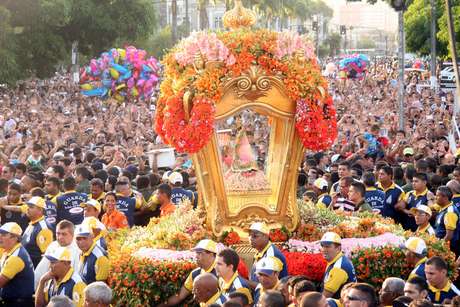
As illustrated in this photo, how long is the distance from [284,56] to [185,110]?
155cm

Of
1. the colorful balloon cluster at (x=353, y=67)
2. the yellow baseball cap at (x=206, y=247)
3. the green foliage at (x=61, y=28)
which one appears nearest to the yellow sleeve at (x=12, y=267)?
the yellow baseball cap at (x=206, y=247)

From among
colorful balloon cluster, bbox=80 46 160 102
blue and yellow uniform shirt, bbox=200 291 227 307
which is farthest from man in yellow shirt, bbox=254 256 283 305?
colorful balloon cluster, bbox=80 46 160 102

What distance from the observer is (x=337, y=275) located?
11023mm

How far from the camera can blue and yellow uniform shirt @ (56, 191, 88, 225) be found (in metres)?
15.1

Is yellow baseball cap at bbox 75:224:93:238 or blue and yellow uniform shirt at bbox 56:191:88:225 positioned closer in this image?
yellow baseball cap at bbox 75:224:93:238

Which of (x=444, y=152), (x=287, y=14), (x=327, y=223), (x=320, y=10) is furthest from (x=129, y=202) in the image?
(x=320, y=10)

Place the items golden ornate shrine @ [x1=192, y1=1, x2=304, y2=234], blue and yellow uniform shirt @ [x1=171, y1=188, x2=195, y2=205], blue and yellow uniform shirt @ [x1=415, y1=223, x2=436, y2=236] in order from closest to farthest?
golden ornate shrine @ [x1=192, y1=1, x2=304, y2=234], blue and yellow uniform shirt @ [x1=415, y1=223, x2=436, y2=236], blue and yellow uniform shirt @ [x1=171, y1=188, x2=195, y2=205]

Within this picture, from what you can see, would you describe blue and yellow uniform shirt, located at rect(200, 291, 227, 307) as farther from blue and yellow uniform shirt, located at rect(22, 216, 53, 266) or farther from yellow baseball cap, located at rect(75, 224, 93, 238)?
blue and yellow uniform shirt, located at rect(22, 216, 53, 266)

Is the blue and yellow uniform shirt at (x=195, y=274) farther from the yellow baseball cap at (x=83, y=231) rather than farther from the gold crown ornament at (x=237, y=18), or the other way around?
the gold crown ornament at (x=237, y=18)

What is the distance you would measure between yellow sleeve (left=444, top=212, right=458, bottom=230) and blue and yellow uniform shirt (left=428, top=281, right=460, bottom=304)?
3961 mm

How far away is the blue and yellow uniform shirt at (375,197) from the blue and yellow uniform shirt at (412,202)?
0.40 m

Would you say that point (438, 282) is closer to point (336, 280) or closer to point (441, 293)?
point (441, 293)

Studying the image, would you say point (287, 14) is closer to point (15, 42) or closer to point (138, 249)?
point (15, 42)

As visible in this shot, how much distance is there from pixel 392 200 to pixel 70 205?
5.05 m
